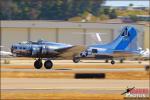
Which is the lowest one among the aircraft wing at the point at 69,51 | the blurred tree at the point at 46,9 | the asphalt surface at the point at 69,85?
the asphalt surface at the point at 69,85

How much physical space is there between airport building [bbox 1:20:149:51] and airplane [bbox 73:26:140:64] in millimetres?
25215

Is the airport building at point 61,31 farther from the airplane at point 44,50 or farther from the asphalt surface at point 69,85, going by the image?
the asphalt surface at point 69,85

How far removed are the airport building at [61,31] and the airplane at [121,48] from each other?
2521 cm

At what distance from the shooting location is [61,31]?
95938 mm

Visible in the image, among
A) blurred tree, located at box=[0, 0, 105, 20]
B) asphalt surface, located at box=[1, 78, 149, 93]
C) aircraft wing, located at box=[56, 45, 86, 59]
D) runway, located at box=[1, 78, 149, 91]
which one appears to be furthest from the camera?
blurred tree, located at box=[0, 0, 105, 20]

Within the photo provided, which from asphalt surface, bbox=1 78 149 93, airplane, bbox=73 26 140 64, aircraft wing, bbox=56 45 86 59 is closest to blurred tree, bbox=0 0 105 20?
airplane, bbox=73 26 140 64

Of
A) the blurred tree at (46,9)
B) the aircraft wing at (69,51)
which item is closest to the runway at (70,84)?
the aircraft wing at (69,51)

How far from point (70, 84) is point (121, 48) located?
15568mm

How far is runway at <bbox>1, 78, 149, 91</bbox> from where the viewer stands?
4184cm

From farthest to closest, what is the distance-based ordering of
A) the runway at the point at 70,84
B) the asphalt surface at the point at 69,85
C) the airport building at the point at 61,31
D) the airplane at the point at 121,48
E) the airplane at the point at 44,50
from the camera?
the airport building at the point at 61,31
the airplane at the point at 121,48
the airplane at the point at 44,50
the runway at the point at 70,84
the asphalt surface at the point at 69,85

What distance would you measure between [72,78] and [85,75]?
4.15 ft

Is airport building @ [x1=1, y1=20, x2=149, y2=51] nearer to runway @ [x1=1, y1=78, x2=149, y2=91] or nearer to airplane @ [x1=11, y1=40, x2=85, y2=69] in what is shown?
airplane @ [x1=11, y1=40, x2=85, y2=69]

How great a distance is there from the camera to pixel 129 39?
5619 centimetres

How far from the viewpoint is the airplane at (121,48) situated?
53.4 meters
